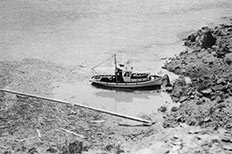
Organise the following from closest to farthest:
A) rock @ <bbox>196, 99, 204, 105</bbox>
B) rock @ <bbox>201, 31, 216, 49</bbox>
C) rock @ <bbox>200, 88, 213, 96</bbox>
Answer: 1. rock @ <bbox>196, 99, 204, 105</bbox>
2. rock @ <bbox>200, 88, 213, 96</bbox>
3. rock @ <bbox>201, 31, 216, 49</bbox>

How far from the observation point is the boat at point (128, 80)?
35250mm

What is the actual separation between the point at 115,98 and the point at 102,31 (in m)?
21.8

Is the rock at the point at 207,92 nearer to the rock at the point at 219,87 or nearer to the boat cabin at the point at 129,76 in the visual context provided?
the rock at the point at 219,87

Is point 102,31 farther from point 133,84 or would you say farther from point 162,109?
point 162,109

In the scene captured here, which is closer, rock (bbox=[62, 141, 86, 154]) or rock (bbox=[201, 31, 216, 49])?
rock (bbox=[62, 141, 86, 154])

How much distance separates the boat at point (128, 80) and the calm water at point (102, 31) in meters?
0.88

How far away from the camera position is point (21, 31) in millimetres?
54469

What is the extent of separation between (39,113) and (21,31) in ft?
90.5

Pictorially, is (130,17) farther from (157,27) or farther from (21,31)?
(21,31)

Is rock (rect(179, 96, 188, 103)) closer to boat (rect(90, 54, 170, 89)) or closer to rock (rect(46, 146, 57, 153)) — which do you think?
boat (rect(90, 54, 170, 89))

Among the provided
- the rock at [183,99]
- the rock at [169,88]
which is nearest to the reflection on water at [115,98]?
the rock at [169,88]

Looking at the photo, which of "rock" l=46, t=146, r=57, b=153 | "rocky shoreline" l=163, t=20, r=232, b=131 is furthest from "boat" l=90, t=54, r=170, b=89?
"rock" l=46, t=146, r=57, b=153

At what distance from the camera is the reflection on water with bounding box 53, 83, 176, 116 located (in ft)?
108

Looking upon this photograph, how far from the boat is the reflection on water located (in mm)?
668
